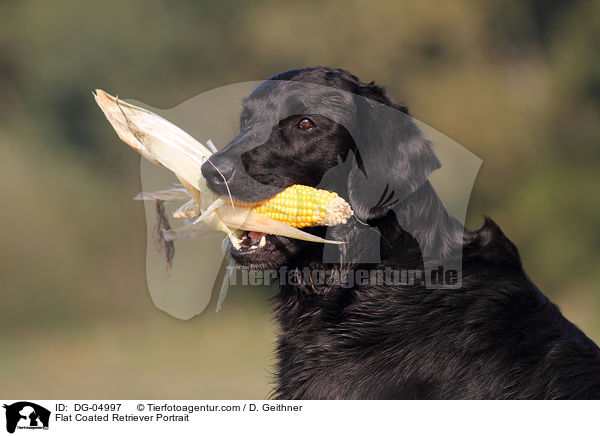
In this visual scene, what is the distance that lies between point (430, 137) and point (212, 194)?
3.89 feet

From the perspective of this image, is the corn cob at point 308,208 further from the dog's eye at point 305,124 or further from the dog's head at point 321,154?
the dog's eye at point 305,124

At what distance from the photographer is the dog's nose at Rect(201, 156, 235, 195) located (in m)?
2.90

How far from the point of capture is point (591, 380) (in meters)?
2.47

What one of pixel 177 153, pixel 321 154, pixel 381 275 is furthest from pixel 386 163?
pixel 177 153

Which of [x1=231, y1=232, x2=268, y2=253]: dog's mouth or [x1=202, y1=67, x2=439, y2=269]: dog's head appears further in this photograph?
[x1=231, y1=232, x2=268, y2=253]: dog's mouth

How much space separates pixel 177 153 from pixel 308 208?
85 cm

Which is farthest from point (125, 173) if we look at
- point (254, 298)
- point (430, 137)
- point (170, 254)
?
point (430, 137)

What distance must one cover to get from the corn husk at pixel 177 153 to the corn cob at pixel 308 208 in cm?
22

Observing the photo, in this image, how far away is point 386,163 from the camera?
288cm

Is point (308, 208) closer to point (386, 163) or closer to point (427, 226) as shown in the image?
point (386, 163)
